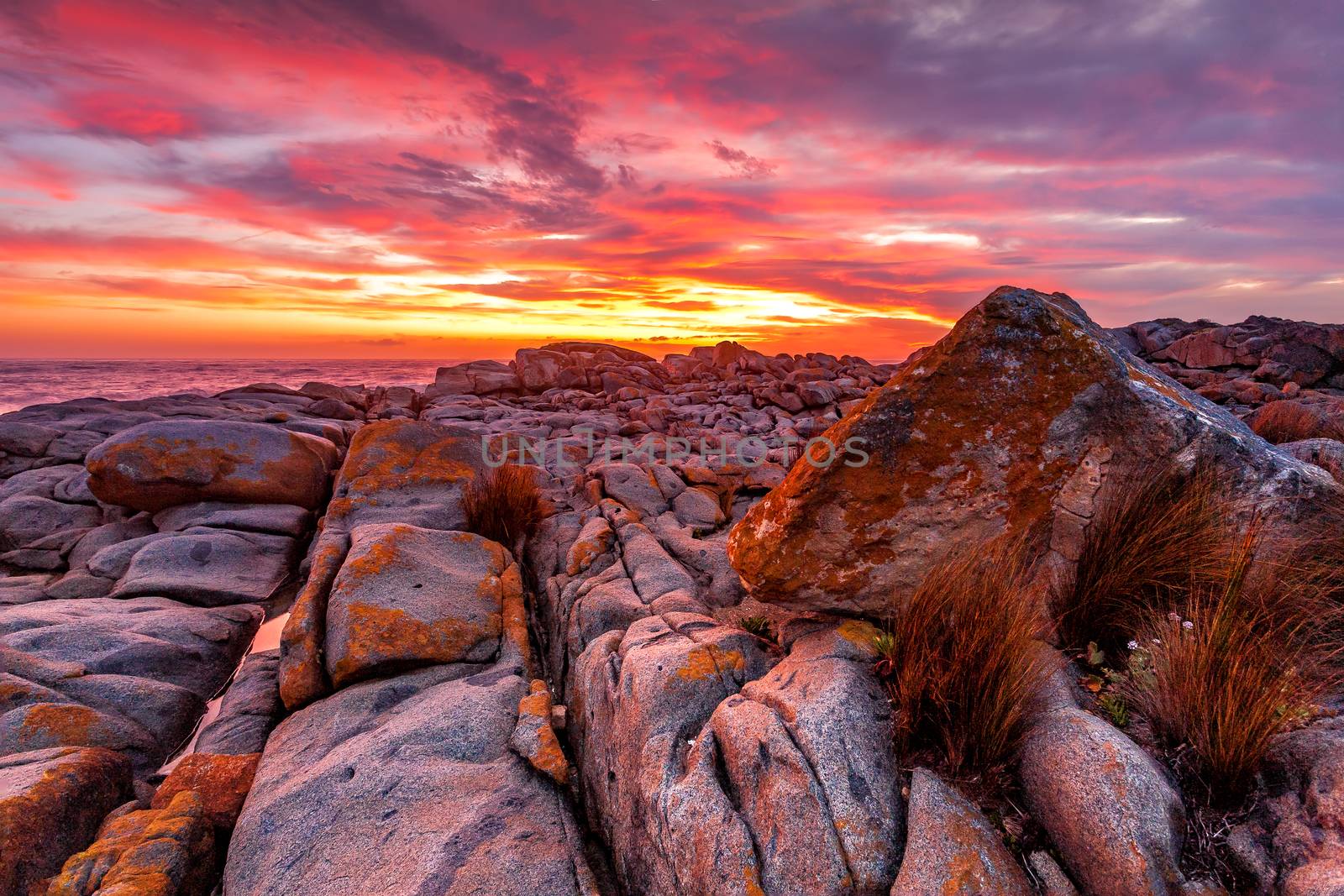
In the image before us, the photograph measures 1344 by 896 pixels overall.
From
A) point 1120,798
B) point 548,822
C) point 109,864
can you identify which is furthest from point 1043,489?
point 109,864

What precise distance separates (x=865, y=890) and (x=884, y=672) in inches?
54.1

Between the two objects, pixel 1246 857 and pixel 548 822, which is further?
pixel 548 822

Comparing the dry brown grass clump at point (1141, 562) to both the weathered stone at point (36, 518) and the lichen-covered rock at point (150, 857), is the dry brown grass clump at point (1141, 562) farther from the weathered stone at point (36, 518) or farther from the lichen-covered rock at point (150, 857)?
the weathered stone at point (36, 518)

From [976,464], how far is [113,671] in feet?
30.1

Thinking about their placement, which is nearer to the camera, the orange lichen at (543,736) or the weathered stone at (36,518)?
the orange lichen at (543,736)

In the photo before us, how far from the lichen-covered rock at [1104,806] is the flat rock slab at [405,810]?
110 inches

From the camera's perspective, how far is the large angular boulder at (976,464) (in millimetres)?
4652

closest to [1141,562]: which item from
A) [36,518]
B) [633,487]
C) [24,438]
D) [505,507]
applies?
[633,487]

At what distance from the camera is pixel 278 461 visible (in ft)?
37.3

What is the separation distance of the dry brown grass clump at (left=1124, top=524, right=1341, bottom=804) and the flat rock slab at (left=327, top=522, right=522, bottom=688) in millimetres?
5639

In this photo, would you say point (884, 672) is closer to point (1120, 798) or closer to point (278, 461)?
point (1120, 798)

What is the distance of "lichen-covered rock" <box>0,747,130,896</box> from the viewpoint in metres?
4.00

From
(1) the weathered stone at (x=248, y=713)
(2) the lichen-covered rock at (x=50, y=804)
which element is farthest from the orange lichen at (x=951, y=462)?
(2) the lichen-covered rock at (x=50, y=804)

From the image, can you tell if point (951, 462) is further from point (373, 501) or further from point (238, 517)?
point (238, 517)
